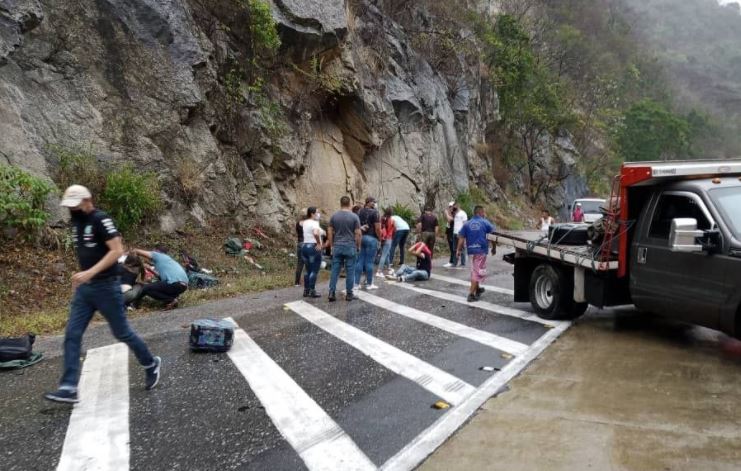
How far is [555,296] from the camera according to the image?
854 cm

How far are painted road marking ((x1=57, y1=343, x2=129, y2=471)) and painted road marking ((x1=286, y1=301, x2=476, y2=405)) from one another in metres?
2.70

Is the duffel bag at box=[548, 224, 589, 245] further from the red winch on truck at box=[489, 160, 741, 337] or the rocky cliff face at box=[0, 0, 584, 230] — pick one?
the rocky cliff face at box=[0, 0, 584, 230]

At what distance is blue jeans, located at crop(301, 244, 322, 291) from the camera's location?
1066 centimetres

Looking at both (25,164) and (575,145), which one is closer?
(25,164)

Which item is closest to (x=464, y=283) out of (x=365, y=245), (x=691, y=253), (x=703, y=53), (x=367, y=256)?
(x=367, y=256)

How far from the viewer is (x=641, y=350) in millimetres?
6805

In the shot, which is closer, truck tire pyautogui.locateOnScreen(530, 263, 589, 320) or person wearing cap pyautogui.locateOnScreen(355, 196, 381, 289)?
truck tire pyautogui.locateOnScreen(530, 263, 589, 320)

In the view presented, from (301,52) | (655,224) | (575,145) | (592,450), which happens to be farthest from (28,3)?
(575,145)

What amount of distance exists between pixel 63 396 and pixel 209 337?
1945mm

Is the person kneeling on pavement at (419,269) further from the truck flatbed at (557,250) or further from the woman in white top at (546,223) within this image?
the truck flatbed at (557,250)

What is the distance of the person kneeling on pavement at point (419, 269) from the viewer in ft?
42.8

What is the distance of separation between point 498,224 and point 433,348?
22406 millimetres

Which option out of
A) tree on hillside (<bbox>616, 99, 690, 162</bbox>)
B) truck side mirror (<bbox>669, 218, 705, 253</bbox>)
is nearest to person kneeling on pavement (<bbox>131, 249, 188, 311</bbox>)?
truck side mirror (<bbox>669, 218, 705, 253</bbox>)

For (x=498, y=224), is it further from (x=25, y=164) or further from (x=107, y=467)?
(x=107, y=467)
